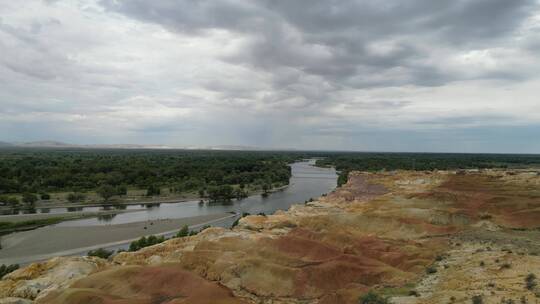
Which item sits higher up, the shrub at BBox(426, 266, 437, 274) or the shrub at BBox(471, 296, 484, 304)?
the shrub at BBox(471, 296, 484, 304)

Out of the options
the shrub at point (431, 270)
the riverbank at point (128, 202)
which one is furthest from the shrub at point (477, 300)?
Answer: the riverbank at point (128, 202)

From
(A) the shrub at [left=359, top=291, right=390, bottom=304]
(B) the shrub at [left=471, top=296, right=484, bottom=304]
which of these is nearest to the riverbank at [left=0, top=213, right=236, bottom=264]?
(A) the shrub at [left=359, top=291, right=390, bottom=304]

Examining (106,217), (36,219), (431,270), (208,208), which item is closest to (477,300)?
(431,270)

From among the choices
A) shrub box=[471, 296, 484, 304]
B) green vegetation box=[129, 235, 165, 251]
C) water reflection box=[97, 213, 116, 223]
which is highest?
shrub box=[471, 296, 484, 304]

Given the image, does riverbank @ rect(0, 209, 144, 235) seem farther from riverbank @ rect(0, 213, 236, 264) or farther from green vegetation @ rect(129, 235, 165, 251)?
green vegetation @ rect(129, 235, 165, 251)

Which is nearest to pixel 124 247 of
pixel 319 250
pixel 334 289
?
pixel 319 250

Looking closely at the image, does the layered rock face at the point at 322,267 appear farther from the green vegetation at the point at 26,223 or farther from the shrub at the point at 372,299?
the green vegetation at the point at 26,223

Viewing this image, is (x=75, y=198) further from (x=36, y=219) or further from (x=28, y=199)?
(x=36, y=219)
